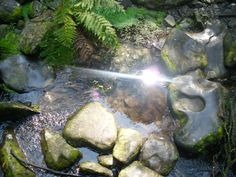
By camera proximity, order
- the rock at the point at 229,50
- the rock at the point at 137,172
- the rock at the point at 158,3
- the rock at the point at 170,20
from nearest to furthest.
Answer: the rock at the point at 137,172 < the rock at the point at 229,50 < the rock at the point at 170,20 < the rock at the point at 158,3

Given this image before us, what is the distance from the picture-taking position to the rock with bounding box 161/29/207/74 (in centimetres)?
662

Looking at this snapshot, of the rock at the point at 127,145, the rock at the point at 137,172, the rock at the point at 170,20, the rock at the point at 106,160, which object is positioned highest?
the rock at the point at 170,20

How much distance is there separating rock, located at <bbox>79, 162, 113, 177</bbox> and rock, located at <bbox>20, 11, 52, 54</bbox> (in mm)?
2420

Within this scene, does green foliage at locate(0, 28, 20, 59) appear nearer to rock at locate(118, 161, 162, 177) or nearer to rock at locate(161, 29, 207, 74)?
rock at locate(161, 29, 207, 74)

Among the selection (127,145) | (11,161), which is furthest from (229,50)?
(11,161)

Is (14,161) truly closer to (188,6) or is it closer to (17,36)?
(17,36)

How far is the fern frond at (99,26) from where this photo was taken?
21.2 ft

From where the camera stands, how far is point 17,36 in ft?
22.5

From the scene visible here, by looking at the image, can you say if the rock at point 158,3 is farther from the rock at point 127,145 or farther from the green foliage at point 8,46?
the rock at point 127,145

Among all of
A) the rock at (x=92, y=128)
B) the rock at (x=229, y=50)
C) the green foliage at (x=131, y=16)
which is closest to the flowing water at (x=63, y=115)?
the rock at (x=92, y=128)

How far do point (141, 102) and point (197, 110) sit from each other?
3.27 feet

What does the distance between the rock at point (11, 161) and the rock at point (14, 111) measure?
0.40 m

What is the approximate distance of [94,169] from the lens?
5379 mm

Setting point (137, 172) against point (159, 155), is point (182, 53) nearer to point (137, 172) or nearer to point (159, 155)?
point (159, 155)
